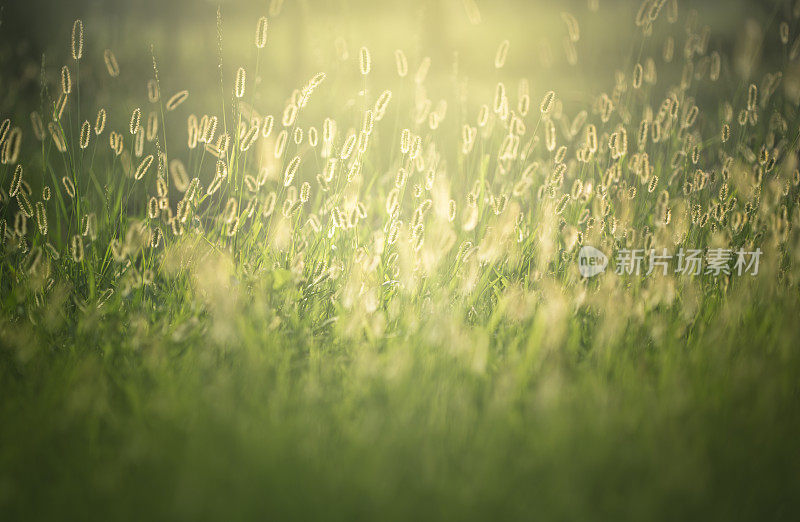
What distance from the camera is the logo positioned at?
6.21ft

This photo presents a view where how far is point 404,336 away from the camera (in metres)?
1.52

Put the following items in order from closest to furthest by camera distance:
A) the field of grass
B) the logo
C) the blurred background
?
the field of grass < the logo < the blurred background

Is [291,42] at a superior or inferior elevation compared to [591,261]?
superior

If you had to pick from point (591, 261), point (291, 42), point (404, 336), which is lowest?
point (404, 336)

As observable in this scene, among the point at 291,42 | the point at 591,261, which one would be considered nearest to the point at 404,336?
the point at 591,261

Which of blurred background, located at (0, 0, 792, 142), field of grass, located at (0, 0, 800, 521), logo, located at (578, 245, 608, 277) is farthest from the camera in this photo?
blurred background, located at (0, 0, 792, 142)

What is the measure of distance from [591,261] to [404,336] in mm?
688

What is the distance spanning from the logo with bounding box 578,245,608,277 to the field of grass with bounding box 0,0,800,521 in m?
0.02

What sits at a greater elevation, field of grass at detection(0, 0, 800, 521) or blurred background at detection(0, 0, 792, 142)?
blurred background at detection(0, 0, 792, 142)

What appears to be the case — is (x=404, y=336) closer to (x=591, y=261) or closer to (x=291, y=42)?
(x=591, y=261)

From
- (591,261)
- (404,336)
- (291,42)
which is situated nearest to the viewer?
(404,336)

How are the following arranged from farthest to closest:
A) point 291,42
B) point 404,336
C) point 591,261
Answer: point 291,42 < point 591,261 < point 404,336

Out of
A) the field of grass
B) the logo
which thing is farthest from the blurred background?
the logo

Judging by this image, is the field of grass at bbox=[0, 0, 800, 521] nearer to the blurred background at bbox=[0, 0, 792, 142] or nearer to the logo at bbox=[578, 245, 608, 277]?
the logo at bbox=[578, 245, 608, 277]
